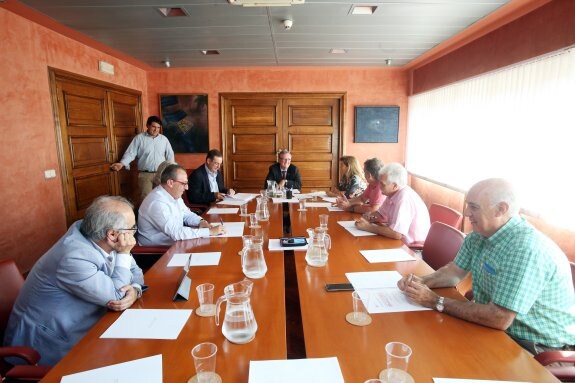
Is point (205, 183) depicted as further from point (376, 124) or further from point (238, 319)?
point (376, 124)

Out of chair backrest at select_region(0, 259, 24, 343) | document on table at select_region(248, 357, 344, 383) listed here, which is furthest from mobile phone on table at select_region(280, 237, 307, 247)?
chair backrest at select_region(0, 259, 24, 343)

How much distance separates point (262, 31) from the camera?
4043mm

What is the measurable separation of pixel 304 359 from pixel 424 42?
447cm

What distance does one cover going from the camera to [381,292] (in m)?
1.61

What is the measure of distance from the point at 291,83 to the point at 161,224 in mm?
4447

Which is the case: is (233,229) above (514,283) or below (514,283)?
below

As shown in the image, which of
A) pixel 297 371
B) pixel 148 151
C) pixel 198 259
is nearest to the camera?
pixel 297 371

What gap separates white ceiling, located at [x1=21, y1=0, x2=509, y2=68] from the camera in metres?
3.24

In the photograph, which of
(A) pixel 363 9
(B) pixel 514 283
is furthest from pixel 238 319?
(A) pixel 363 9

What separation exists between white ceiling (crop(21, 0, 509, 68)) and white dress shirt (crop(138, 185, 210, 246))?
1794 millimetres

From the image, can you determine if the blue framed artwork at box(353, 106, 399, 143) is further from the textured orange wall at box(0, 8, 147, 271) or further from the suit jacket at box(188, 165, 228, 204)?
the textured orange wall at box(0, 8, 147, 271)

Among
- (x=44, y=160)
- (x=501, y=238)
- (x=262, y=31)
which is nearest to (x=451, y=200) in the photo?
(x=262, y=31)

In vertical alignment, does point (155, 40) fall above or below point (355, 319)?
above

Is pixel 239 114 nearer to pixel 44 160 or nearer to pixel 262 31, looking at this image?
pixel 262 31
